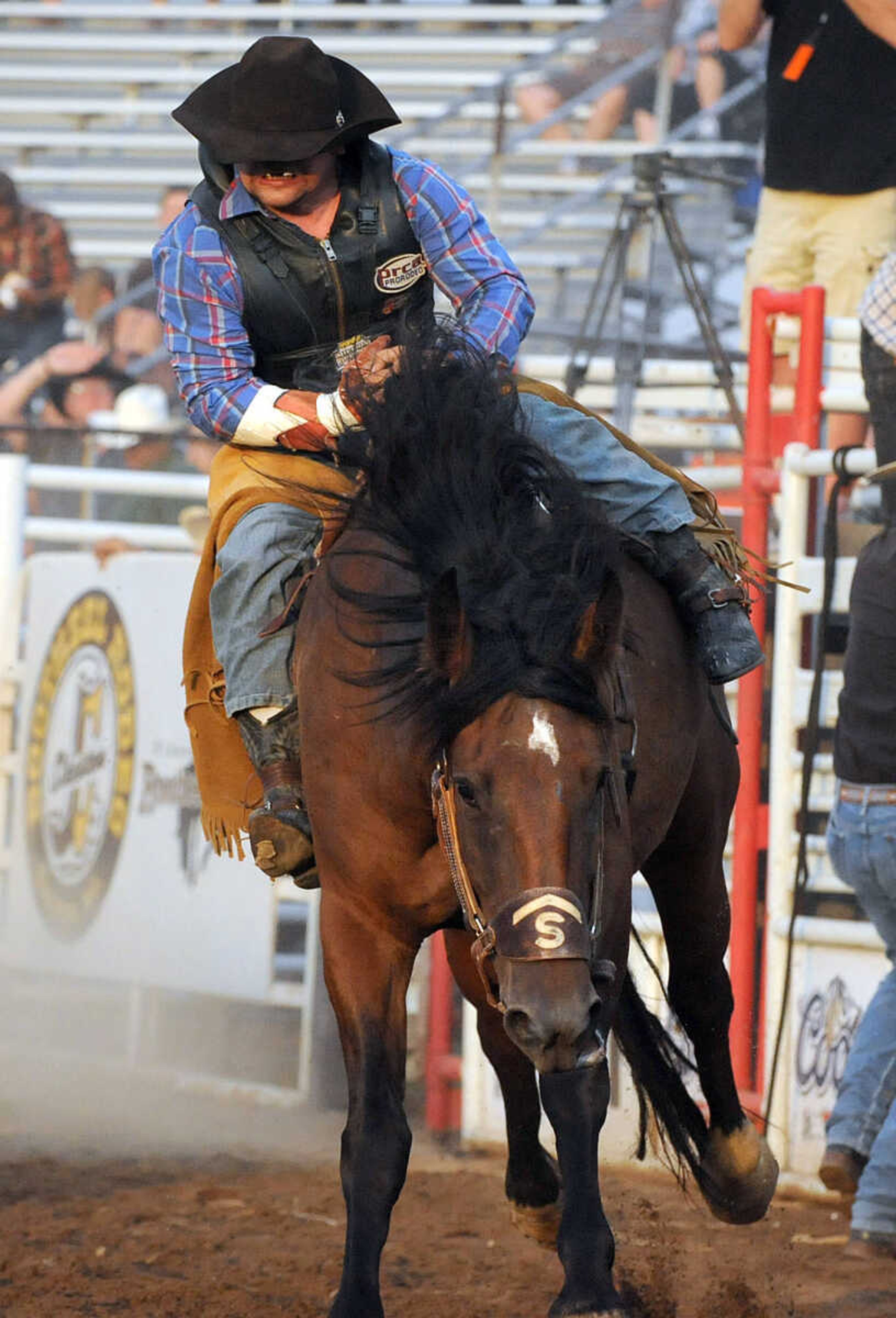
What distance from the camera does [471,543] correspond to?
3.32m

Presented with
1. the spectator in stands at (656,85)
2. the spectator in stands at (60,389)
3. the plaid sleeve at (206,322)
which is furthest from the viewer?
the spectator in stands at (656,85)

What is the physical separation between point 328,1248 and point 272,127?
295 cm

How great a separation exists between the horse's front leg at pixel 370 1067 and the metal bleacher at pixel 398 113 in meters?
8.49

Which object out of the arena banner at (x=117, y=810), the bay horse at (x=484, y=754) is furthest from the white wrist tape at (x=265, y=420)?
the arena banner at (x=117, y=810)

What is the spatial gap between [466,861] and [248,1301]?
1.88m

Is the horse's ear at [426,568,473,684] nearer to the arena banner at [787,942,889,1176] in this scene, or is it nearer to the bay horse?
the bay horse

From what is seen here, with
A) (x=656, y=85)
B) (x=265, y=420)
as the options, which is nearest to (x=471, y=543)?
(x=265, y=420)

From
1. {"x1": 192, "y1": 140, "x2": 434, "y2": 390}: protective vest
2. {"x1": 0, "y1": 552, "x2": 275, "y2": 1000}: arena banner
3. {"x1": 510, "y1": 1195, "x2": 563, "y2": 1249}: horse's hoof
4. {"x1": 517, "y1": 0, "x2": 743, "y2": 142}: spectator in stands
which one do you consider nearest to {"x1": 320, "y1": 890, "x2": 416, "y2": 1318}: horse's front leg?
{"x1": 510, "y1": 1195, "x2": 563, "y2": 1249}: horse's hoof

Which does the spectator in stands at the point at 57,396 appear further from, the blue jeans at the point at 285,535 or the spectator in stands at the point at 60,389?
the blue jeans at the point at 285,535

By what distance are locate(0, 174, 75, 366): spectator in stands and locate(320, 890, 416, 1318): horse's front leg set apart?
29.8 feet

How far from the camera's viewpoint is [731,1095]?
177 inches

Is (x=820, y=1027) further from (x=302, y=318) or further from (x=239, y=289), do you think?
(x=239, y=289)

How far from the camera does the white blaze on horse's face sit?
3035mm

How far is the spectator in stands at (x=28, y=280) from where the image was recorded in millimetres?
12062
